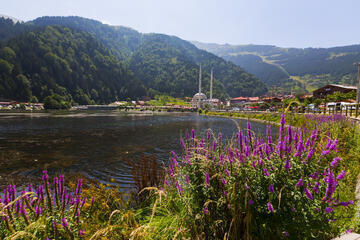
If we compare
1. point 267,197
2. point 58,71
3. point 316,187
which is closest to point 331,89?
point 316,187

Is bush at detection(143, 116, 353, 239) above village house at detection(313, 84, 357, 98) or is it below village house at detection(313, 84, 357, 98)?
below

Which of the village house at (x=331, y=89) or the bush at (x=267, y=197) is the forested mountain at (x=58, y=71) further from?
the bush at (x=267, y=197)

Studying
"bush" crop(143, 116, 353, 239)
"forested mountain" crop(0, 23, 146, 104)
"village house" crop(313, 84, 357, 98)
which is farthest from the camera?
"forested mountain" crop(0, 23, 146, 104)

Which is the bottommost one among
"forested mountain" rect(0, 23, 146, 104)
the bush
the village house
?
the bush

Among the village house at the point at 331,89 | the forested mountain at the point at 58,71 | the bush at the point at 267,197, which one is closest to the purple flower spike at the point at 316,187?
the bush at the point at 267,197

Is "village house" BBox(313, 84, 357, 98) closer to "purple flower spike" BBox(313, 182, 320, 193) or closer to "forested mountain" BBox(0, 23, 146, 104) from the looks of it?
"purple flower spike" BBox(313, 182, 320, 193)

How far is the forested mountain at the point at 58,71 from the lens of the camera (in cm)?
13162

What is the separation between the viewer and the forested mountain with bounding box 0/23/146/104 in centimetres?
13162

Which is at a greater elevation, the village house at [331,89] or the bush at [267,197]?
the village house at [331,89]

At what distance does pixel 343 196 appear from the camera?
3.84m

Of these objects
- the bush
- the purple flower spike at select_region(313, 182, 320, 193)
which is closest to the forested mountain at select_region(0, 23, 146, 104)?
the bush

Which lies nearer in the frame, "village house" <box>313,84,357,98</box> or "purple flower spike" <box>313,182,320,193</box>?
"purple flower spike" <box>313,182,320,193</box>

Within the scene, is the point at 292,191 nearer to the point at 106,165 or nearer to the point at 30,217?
the point at 30,217

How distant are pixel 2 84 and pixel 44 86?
20.4 m
